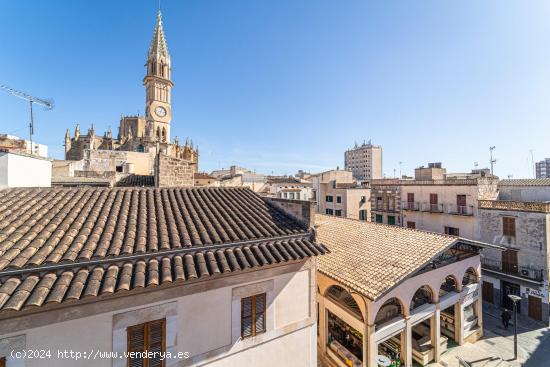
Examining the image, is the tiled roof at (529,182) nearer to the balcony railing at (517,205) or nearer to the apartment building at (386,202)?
the balcony railing at (517,205)

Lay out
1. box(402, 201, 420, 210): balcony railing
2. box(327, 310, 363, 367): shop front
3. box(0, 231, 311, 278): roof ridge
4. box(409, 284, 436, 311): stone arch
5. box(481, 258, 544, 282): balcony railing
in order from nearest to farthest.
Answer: box(0, 231, 311, 278): roof ridge
box(327, 310, 363, 367): shop front
box(409, 284, 436, 311): stone arch
box(481, 258, 544, 282): balcony railing
box(402, 201, 420, 210): balcony railing

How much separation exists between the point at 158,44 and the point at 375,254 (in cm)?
5853

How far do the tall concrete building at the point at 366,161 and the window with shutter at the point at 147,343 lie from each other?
11126 centimetres

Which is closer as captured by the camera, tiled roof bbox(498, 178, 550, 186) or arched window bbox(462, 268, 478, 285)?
arched window bbox(462, 268, 478, 285)

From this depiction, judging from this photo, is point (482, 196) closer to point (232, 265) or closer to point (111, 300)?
point (232, 265)

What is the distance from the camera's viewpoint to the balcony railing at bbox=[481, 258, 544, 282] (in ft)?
57.5

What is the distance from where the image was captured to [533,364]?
12609mm

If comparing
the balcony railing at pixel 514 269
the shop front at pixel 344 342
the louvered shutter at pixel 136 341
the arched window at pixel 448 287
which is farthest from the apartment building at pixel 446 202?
the louvered shutter at pixel 136 341

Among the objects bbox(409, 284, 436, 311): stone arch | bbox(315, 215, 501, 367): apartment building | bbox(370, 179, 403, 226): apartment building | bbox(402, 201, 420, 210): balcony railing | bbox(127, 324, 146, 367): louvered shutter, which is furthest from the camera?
bbox(370, 179, 403, 226): apartment building

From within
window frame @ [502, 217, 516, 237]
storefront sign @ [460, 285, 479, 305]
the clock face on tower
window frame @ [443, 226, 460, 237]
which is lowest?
storefront sign @ [460, 285, 479, 305]

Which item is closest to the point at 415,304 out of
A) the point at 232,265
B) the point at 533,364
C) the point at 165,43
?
the point at 533,364

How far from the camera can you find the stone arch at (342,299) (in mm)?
10480

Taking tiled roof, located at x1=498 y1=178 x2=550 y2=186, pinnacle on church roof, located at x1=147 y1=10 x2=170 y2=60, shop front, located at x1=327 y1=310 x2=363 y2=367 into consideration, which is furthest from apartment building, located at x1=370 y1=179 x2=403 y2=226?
pinnacle on church roof, located at x1=147 y1=10 x2=170 y2=60

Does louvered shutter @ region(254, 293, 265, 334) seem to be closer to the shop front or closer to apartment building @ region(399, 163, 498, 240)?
the shop front
